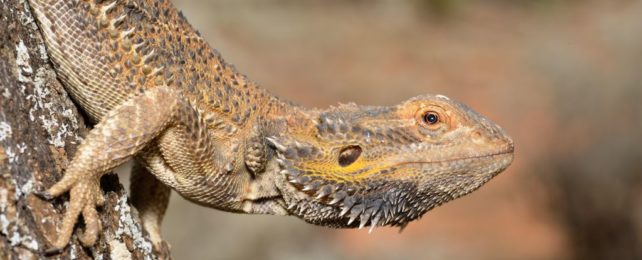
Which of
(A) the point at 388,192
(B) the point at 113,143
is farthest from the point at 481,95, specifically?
(B) the point at 113,143

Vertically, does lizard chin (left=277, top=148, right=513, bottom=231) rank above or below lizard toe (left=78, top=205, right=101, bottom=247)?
above

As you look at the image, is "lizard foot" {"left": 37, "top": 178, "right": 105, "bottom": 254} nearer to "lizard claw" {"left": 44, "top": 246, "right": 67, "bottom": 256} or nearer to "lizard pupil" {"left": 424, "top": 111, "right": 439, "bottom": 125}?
"lizard claw" {"left": 44, "top": 246, "right": 67, "bottom": 256}

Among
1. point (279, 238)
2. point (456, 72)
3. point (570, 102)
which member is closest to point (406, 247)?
point (279, 238)

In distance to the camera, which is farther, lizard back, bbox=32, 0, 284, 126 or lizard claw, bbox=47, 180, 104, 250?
lizard back, bbox=32, 0, 284, 126

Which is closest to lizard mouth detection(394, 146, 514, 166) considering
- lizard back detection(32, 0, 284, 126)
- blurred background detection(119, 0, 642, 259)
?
lizard back detection(32, 0, 284, 126)

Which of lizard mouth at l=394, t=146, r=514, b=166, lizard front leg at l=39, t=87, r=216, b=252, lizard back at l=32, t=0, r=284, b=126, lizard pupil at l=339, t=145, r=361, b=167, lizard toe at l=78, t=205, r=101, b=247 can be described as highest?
lizard mouth at l=394, t=146, r=514, b=166

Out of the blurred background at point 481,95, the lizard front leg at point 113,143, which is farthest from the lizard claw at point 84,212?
the blurred background at point 481,95
